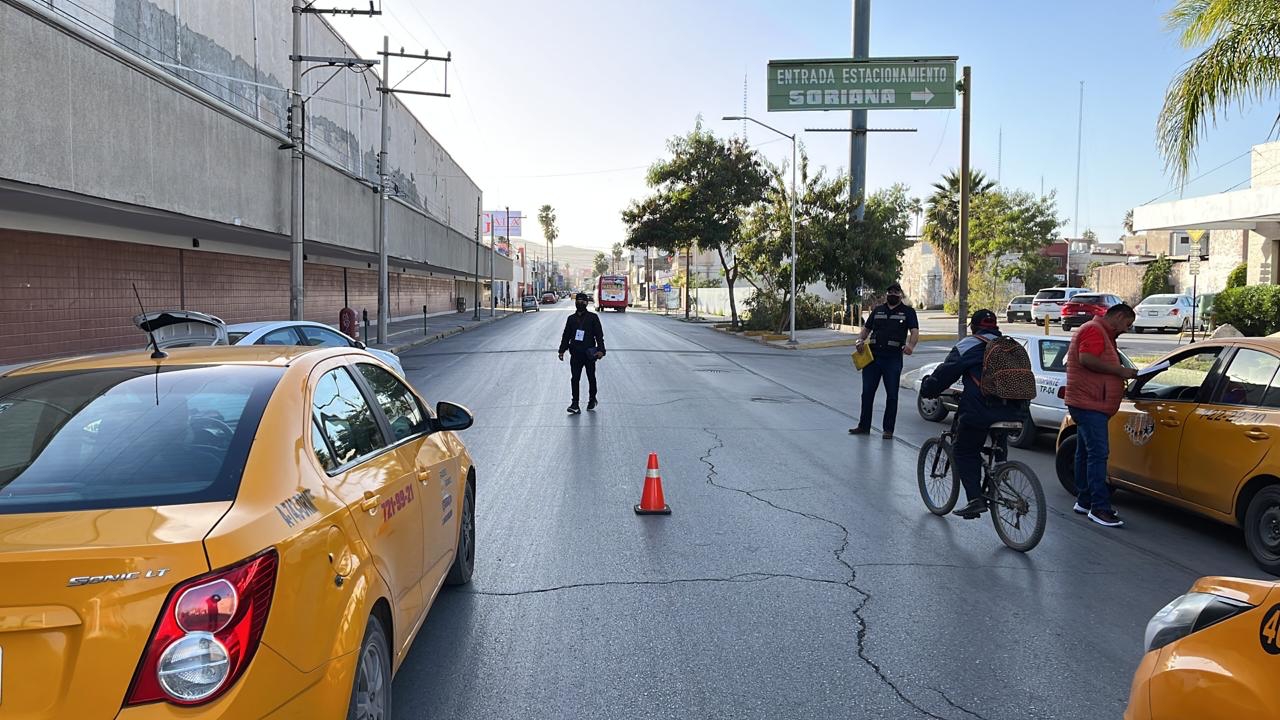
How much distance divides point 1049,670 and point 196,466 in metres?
3.91

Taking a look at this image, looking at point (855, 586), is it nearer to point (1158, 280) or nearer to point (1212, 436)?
point (1212, 436)

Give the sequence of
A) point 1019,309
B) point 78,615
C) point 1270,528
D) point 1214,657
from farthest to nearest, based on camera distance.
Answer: point 1019,309
point 1270,528
point 1214,657
point 78,615

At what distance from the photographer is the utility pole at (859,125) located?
3164 cm

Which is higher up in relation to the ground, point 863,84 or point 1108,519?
point 863,84

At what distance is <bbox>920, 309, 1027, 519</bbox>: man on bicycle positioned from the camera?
6793mm

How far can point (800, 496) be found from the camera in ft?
26.9

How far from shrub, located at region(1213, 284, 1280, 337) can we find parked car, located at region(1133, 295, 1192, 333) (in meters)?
6.82

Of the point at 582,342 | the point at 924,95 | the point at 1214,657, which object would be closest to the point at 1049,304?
the point at 924,95

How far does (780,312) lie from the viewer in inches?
1467

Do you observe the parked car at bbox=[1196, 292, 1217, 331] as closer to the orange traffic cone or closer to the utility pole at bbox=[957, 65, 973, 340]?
the utility pole at bbox=[957, 65, 973, 340]

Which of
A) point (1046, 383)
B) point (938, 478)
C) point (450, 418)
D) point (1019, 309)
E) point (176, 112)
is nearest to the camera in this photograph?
point (450, 418)

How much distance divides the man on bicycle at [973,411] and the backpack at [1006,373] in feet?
0.26

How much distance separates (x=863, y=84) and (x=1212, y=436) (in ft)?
76.2

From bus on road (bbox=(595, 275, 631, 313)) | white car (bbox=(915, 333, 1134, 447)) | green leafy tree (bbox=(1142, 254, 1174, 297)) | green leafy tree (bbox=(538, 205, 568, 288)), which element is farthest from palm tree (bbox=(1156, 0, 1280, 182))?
green leafy tree (bbox=(538, 205, 568, 288))
